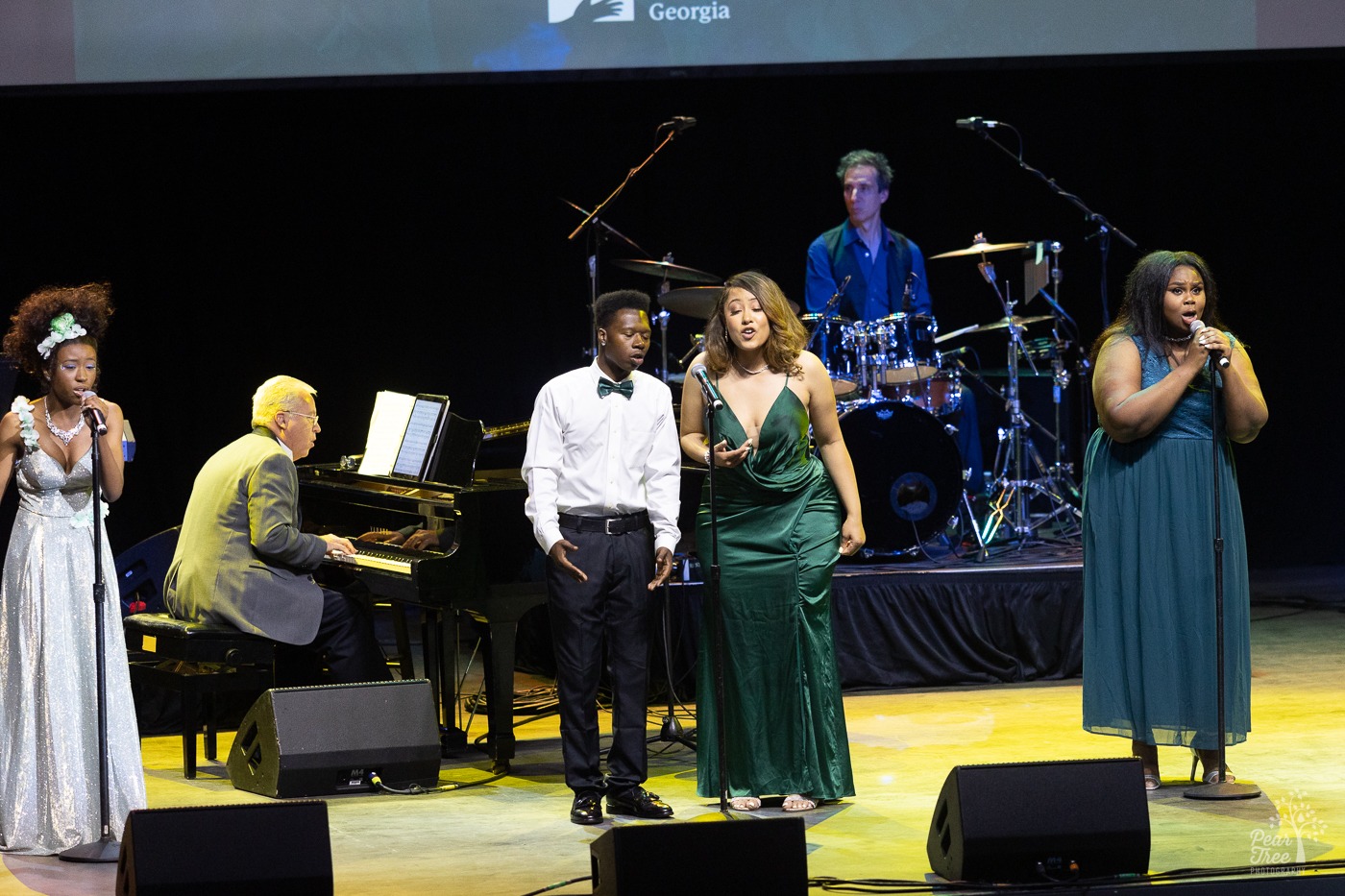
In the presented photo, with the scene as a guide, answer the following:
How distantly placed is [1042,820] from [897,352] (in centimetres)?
469

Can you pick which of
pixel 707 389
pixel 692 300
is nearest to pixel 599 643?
pixel 707 389

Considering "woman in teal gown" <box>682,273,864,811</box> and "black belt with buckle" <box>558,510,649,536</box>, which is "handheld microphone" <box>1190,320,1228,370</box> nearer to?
"woman in teal gown" <box>682,273,864,811</box>

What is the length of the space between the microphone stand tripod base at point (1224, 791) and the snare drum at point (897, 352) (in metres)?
3.34

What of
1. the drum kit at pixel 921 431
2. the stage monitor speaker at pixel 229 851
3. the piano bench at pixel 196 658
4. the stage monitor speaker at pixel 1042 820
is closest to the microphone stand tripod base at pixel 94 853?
the piano bench at pixel 196 658

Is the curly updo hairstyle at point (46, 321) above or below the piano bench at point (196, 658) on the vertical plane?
above

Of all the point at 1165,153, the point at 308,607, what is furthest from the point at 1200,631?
the point at 1165,153

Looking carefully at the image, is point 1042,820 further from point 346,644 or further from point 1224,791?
point 346,644

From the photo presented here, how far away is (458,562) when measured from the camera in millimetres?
6004

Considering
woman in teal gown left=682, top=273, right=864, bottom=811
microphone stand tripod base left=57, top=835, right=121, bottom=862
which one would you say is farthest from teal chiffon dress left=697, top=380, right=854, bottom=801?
microphone stand tripod base left=57, top=835, right=121, bottom=862

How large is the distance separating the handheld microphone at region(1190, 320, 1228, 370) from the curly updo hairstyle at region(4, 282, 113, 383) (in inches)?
130

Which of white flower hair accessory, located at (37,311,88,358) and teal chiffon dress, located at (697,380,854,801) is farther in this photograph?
teal chiffon dress, located at (697,380,854,801)

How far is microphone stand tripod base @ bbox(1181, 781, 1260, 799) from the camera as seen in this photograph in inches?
212

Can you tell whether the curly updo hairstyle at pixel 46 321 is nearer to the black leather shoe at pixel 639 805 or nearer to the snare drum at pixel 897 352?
the black leather shoe at pixel 639 805

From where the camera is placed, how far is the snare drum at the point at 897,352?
8438 mm
